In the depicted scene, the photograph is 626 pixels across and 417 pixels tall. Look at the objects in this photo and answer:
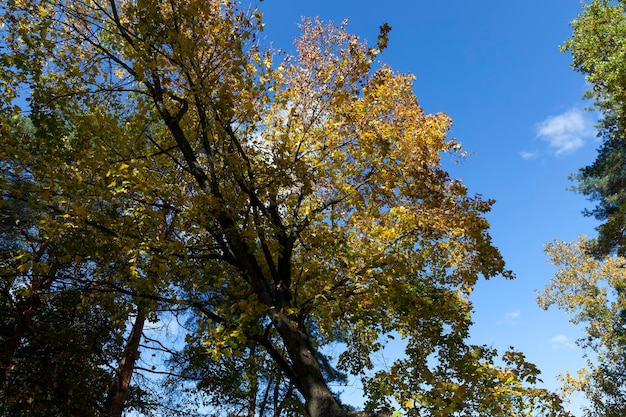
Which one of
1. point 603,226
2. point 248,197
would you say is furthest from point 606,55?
point 248,197

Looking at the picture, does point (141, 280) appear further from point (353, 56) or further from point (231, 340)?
point (353, 56)

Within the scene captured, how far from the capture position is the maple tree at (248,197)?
5.98 metres

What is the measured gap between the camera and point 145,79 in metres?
6.05

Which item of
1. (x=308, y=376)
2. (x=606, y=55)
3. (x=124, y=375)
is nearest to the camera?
(x=308, y=376)

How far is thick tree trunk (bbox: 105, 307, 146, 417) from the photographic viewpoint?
916 cm

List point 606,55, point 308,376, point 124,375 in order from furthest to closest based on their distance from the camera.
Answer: point 606,55, point 124,375, point 308,376

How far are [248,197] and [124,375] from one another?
5823 millimetres

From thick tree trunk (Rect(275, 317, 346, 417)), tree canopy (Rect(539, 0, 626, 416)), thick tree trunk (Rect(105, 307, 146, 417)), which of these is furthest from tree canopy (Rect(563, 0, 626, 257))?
thick tree trunk (Rect(105, 307, 146, 417))

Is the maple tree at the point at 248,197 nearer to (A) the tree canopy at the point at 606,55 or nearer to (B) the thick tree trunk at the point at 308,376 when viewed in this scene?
(B) the thick tree trunk at the point at 308,376

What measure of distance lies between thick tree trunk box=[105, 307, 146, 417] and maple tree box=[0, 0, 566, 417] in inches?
4.3

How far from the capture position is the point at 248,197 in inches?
275

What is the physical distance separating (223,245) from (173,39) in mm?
3114

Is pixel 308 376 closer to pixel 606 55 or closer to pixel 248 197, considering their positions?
pixel 248 197

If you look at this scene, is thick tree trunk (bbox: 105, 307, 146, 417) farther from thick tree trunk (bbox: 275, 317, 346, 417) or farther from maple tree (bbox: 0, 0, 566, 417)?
thick tree trunk (bbox: 275, 317, 346, 417)
